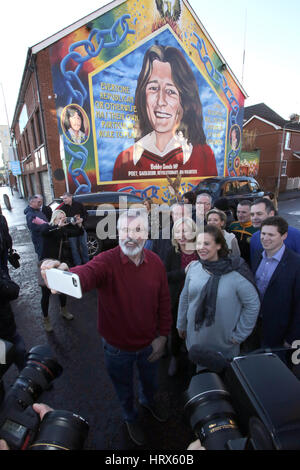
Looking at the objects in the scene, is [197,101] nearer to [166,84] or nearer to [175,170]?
[166,84]

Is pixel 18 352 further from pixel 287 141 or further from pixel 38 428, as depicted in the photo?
pixel 287 141

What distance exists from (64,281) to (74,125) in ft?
31.6

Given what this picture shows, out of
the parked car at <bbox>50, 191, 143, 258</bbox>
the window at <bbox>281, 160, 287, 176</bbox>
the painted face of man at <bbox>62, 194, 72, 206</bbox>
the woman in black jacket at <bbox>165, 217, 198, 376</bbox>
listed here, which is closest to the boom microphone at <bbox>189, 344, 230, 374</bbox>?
the woman in black jacket at <bbox>165, 217, 198, 376</bbox>

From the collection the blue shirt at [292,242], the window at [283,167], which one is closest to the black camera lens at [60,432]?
the blue shirt at [292,242]

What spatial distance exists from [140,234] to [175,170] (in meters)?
11.3

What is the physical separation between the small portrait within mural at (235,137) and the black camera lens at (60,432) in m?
16.0

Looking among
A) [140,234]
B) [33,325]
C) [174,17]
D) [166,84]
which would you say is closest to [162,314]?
[140,234]

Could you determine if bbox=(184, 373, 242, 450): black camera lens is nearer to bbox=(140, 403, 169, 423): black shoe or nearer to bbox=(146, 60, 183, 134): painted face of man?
bbox=(140, 403, 169, 423): black shoe

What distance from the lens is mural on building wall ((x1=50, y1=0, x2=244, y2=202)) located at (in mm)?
9266

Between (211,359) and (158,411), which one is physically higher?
(211,359)

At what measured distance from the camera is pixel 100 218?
6.70 metres

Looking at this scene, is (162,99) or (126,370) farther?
(162,99)

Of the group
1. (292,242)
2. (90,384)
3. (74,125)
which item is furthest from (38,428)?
(74,125)

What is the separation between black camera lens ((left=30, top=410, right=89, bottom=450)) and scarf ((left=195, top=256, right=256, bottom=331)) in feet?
4.00
